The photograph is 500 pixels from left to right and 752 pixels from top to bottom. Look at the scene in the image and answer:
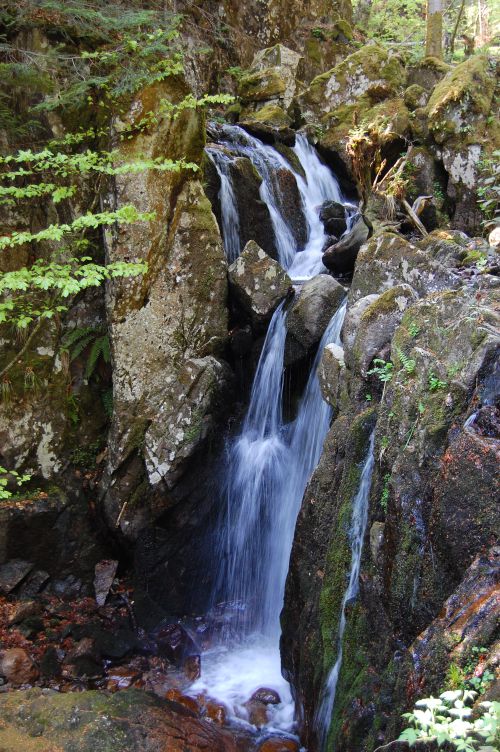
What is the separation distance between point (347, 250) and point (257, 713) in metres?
6.80

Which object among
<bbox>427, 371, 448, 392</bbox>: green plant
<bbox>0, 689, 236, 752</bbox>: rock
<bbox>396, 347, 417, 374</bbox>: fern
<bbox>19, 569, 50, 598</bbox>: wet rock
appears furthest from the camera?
<bbox>19, 569, 50, 598</bbox>: wet rock

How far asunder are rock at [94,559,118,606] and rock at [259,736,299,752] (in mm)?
3462

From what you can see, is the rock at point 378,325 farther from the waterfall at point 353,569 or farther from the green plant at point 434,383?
the green plant at point 434,383

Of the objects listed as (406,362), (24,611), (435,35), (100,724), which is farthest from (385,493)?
(435,35)

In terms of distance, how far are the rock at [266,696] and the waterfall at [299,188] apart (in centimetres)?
631

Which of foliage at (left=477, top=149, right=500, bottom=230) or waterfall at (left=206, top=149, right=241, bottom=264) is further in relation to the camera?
waterfall at (left=206, top=149, right=241, bottom=264)

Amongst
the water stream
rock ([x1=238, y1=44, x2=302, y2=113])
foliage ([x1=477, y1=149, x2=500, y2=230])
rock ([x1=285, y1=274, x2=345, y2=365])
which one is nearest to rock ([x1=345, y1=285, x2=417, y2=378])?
the water stream

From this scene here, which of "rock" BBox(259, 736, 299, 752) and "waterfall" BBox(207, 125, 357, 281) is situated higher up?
"waterfall" BBox(207, 125, 357, 281)

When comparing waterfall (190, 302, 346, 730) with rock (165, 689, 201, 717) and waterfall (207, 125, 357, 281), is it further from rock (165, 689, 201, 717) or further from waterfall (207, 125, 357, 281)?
waterfall (207, 125, 357, 281)

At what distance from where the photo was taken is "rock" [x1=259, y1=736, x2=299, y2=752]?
17.1 feet

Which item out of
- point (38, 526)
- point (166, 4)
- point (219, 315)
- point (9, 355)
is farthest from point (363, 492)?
point (166, 4)

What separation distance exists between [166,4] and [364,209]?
5657 millimetres

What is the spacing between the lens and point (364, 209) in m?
8.91

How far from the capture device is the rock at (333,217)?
10.1 meters
